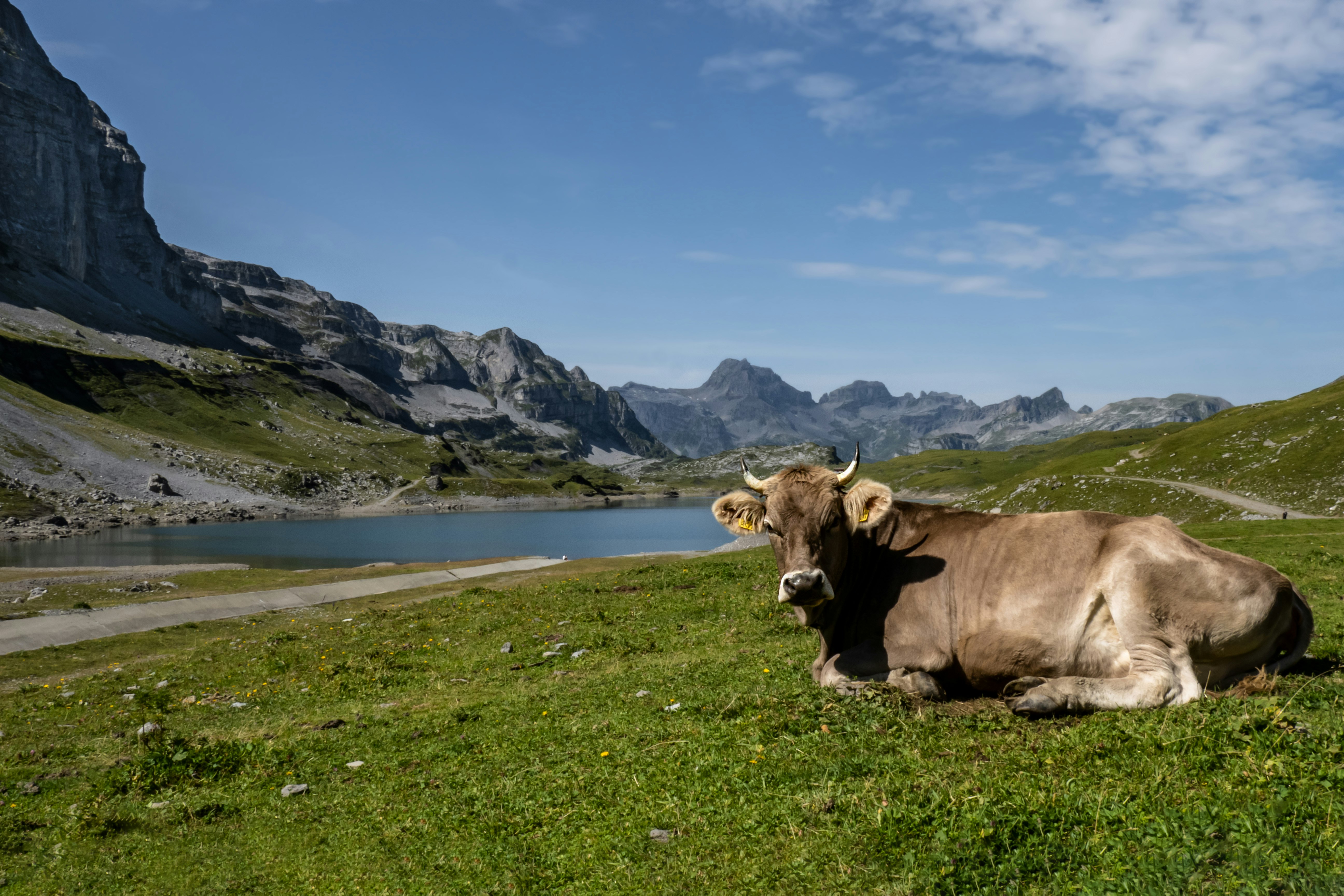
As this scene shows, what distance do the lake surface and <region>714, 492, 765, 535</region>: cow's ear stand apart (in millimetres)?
60616

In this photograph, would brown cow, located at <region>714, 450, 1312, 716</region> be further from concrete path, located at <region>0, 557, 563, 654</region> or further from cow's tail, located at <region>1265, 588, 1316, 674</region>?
concrete path, located at <region>0, 557, 563, 654</region>

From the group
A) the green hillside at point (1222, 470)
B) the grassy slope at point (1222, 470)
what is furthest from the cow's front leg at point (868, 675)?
the green hillside at point (1222, 470)

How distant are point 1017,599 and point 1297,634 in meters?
2.90

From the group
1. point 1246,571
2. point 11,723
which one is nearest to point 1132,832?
point 1246,571

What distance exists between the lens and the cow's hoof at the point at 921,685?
8.85m

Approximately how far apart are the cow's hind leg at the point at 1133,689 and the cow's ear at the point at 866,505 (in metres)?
2.63

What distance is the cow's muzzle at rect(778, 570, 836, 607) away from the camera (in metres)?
8.39

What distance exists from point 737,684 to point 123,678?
16.2 metres

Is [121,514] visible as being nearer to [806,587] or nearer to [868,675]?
[868,675]

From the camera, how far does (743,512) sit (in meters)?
10.1

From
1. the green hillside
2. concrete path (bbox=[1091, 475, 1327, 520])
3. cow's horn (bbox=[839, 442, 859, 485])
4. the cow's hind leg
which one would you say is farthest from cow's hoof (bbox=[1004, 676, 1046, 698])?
the green hillside

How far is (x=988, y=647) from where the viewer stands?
8.80 m

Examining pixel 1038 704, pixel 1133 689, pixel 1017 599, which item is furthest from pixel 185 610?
pixel 1133 689

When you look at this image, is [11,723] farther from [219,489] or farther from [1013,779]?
[219,489]
